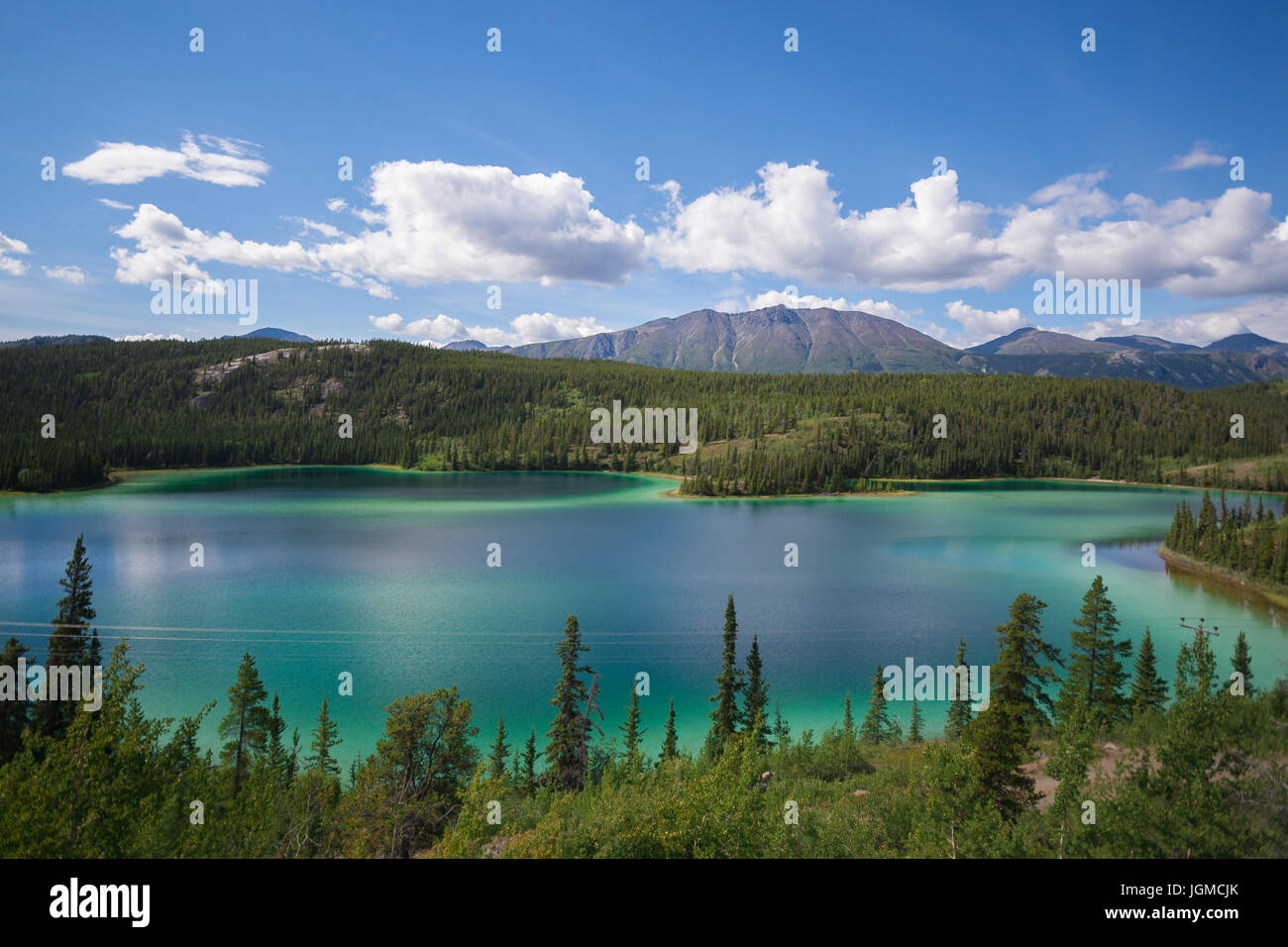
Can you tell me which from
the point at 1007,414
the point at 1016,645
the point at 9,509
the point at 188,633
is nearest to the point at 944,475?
the point at 1007,414

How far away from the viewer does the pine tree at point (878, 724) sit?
24.6m

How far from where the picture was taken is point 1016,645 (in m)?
23.2

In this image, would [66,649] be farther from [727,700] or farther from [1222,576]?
[1222,576]

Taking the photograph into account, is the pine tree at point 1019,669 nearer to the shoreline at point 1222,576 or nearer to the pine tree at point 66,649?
the pine tree at point 66,649

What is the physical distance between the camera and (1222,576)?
53188 millimetres

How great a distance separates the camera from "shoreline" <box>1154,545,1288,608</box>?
4644 centimetres

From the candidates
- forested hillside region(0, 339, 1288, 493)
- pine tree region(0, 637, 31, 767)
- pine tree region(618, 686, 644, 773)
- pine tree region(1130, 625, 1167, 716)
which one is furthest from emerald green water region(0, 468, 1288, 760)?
forested hillside region(0, 339, 1288, 493)

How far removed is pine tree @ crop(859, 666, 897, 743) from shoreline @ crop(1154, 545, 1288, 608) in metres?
40.2

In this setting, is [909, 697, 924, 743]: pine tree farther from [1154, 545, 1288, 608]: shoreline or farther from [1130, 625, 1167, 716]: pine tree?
[1154, 545, 1288, 608]: shoreline

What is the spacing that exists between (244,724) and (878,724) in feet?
77.6

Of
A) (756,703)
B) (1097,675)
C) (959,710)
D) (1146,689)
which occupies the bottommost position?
(959,710)

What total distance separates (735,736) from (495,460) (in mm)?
149595

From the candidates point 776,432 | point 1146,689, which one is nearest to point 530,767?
point 1146,689

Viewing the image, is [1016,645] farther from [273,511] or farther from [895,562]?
[273,511]
